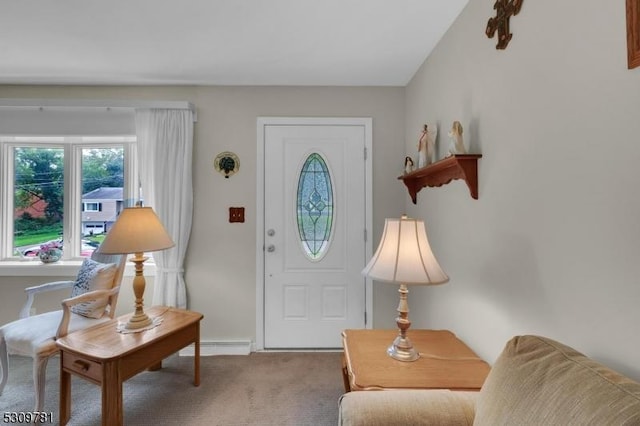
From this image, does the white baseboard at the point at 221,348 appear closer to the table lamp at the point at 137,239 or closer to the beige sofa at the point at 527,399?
the table lamp at the point at 137,239

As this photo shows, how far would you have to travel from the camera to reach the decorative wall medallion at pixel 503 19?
1.18 metres

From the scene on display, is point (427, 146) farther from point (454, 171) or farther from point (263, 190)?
point (263, 190)

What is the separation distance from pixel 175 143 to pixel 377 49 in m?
1.78

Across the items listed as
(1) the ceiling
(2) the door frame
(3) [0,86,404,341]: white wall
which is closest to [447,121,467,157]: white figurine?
(1) the ceiling

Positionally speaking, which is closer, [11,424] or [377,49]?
[11,424]

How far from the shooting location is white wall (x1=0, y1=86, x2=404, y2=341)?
2.61 meters

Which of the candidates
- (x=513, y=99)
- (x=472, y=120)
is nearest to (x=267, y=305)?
(x=472, y=120)

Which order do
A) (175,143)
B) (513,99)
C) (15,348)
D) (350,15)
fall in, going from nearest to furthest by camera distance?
(513,99) → (350,15) → (15,348) → (175,143)

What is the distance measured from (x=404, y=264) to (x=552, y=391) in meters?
0.64

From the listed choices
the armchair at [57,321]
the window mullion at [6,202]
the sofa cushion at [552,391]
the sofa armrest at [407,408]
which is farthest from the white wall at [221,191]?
the sofa cushion at [552,391]

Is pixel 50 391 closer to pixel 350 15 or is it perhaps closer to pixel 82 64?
pixel 82 64

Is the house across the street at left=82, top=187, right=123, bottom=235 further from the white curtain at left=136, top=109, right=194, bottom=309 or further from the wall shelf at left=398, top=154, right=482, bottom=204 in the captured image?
the wall shelf at left=398, top=154, right=482, bottom=204

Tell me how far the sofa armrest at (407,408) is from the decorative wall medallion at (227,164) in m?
2.05

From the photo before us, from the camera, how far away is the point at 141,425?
1734 millimetres
